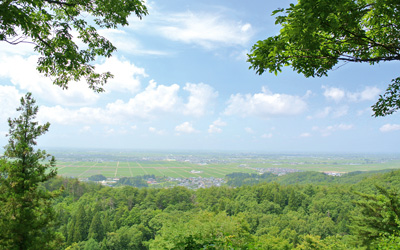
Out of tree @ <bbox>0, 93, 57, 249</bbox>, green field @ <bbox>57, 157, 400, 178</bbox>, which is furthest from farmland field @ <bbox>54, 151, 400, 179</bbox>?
tree @ <bbox>0, 93, 57, 249</bbox>

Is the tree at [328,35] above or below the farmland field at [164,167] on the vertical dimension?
above

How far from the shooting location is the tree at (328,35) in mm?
1998

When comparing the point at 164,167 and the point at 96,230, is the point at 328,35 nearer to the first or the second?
the point at 96,230

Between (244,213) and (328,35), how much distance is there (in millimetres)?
38380

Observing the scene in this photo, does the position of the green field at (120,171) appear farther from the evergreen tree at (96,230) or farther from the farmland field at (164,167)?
the evergreen tree at (96,230)

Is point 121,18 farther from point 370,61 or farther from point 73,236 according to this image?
point 73,236

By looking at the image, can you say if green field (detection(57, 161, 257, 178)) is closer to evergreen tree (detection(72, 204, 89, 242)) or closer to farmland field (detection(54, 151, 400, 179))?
farmland field (detection(54, 151, 400, 179))

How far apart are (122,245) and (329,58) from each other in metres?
33.4

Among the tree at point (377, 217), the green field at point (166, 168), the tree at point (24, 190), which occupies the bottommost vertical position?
the green field at point (166, 168)

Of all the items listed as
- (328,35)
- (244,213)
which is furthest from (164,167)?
(328,35)

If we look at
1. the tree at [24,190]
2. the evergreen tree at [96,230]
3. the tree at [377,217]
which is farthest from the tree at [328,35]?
the evergreen tree at [96,230]

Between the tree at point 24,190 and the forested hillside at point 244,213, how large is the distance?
6.90 ft

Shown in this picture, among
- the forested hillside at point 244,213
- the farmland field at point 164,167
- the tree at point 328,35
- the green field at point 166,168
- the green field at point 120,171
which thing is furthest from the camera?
the farmland field at point 164,167

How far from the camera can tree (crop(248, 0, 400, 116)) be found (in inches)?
78.7
